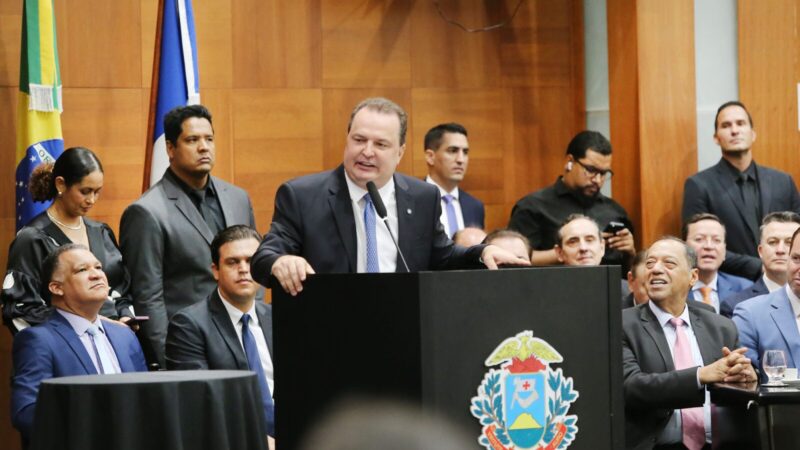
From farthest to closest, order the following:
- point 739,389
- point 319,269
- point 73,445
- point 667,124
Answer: point 667,124 → point 739,389 → point 319,269 → point 73,445

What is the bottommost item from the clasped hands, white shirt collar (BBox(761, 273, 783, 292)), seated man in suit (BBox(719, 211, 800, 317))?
the clasped hands

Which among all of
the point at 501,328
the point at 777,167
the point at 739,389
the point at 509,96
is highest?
the point at 509,96

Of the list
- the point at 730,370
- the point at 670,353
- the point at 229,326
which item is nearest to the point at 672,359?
the point at 670,353

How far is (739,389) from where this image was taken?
4.12 metres

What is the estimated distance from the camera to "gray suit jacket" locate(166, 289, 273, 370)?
4344 mm

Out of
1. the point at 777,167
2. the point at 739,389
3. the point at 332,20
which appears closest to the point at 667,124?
the point at 777,167

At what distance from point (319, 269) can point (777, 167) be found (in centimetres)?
439

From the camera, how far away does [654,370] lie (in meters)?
4.52

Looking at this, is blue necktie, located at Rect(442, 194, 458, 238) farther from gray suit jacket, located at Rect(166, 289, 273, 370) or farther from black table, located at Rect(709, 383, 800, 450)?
black table, located at Rect(709, 383, 800, 450)

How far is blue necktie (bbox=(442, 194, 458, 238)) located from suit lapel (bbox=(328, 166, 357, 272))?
10.2 feet

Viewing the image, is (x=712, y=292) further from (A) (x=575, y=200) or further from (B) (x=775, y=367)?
(B) (x=775, y=367)

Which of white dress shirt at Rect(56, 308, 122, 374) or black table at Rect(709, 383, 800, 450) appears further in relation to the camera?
white dress shirt at Rect(56, 308, 122, 374)

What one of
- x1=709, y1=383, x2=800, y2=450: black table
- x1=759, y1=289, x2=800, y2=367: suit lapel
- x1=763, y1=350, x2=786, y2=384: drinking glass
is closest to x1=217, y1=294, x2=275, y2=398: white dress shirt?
x1=709, y1=383, x2=800, y2=450: black table

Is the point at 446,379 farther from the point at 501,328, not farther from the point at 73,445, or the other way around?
the point at 73,445
